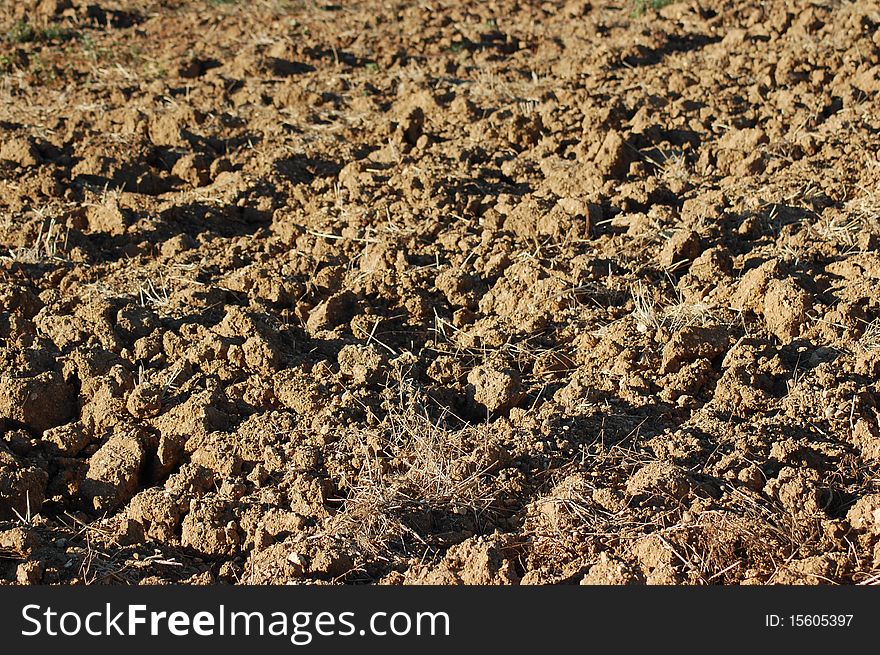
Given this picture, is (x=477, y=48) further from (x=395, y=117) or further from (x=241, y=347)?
(x=241, y=347)

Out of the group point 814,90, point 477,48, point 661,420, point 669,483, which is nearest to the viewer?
point 669,483

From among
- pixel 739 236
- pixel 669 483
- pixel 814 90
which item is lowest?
pixel 669 483

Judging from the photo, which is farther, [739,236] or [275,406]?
[739,236]

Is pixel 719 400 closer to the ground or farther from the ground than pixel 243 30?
closer to the ground

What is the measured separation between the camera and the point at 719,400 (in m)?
3.78

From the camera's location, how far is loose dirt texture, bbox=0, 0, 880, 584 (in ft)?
11.0

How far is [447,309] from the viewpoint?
4.49 m

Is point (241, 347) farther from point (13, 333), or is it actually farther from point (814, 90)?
point (814, 90)

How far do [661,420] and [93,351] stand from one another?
2201 millimetres

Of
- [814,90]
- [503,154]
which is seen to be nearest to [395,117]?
[503,154]

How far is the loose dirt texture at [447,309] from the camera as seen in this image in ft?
11.0

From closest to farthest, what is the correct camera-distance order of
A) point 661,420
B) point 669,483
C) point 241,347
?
point 669,483, point 661,420, point 241,347

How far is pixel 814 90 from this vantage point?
20.1 ft

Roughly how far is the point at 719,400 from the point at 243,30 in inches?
198
